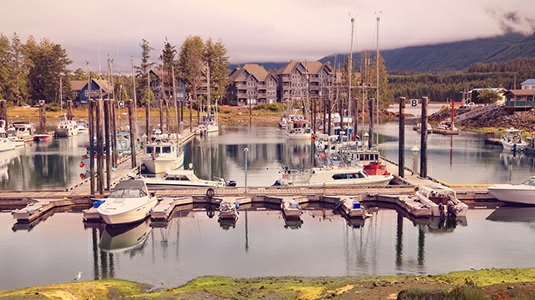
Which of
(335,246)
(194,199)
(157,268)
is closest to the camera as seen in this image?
(157,268)

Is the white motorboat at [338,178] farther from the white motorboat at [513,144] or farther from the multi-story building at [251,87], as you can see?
the multi-story building at [251,87]

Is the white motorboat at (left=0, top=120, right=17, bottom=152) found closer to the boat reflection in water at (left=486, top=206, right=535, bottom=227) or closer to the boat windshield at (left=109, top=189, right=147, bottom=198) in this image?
the boat windshield at (left=109, top=189, right=147, bottom=198)

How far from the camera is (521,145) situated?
8219 centimetres

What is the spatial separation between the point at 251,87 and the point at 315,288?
150 m

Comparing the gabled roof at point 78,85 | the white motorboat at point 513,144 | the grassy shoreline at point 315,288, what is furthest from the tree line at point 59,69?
the grassy shoreline at point 315,288

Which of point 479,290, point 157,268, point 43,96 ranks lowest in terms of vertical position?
point 157,268

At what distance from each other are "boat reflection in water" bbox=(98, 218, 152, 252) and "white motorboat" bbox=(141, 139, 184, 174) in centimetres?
1661

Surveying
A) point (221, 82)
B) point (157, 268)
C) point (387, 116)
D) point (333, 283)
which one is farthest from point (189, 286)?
point (387, 116)

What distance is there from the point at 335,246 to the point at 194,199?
Result: 46.7 feet

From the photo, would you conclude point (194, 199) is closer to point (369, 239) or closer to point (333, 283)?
point (369, 239)

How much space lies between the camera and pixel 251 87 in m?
171

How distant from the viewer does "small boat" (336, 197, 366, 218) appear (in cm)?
3847

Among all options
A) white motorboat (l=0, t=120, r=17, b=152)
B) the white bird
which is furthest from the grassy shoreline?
white motorboat (l=0, t=120, r=17, b=152)

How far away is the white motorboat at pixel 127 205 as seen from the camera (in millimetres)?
35875
